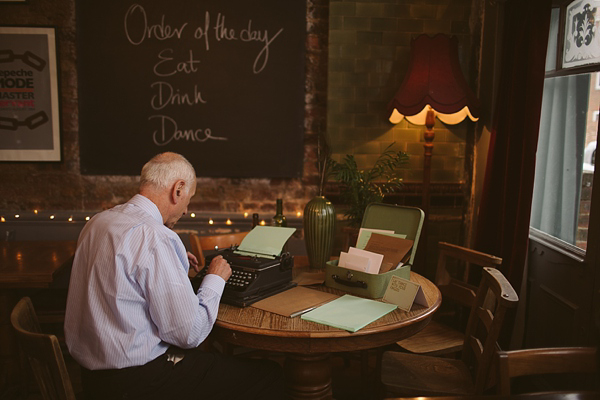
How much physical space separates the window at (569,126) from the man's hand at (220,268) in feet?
5.92

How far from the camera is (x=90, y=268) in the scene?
1660 mm

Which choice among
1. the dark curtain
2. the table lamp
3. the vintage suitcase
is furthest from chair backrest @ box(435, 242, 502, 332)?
the table lamp

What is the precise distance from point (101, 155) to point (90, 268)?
2.18 m

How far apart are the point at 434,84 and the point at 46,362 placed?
2546 millimetres

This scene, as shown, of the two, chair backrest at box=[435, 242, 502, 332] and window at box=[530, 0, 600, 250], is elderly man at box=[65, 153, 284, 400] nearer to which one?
chair backrest at box=[435, 242, 502, 332]

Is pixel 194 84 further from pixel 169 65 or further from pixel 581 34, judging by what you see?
pixel 581 34

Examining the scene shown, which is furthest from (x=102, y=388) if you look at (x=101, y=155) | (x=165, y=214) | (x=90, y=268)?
(x=101, y=155)

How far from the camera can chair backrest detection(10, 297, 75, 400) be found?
4.69ft

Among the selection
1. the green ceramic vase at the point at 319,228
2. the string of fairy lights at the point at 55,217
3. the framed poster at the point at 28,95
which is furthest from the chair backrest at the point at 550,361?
the framed poster at the point at 28,95

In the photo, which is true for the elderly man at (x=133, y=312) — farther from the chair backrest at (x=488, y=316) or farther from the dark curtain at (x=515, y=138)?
the dark curtain at (x=515, y=138)

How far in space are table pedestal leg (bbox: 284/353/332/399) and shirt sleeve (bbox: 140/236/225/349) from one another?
0.60 meters

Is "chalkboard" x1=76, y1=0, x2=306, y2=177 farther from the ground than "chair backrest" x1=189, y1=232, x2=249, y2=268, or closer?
farther from the ground

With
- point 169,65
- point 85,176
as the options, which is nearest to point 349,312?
point 169,65

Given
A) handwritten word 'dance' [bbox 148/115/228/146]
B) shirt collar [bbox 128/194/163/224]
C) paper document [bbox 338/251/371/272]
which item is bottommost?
paper document [bbox 338/251/371/272]
